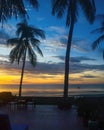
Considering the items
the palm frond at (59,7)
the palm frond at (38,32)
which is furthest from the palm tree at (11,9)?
the palm frond at (38,32)

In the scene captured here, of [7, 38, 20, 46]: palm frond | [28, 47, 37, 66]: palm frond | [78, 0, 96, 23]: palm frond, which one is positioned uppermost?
[78, 0, 96, 23]: palm frond

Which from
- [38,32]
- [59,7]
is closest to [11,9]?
[59,7]

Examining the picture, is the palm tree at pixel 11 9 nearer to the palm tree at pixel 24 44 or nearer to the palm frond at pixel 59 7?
the palm frond at pixel 59 7

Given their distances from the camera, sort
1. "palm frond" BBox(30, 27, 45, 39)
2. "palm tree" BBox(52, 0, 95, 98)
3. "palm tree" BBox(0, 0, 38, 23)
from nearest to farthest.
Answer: "palm tree" BBox(0, 0, 38, 23) < "palm tree" BBox(52, 0, 95, 98) < "palm frond" BBox(30, 27, 45, 39)

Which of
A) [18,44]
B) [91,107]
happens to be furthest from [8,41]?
[91,107]

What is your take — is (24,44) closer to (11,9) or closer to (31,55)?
(31,55)

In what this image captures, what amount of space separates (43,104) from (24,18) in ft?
32.5

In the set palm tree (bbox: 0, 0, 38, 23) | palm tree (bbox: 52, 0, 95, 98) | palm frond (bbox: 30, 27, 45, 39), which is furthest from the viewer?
palm frond (bbox: 30, 27, 45, 39)

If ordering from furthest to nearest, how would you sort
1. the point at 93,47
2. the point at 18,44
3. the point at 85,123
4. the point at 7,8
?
the point at 18,44 → the point at 93,47 → the point at 7,8 → the point at 85,123

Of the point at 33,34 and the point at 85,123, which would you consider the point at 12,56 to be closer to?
the point at 33,34

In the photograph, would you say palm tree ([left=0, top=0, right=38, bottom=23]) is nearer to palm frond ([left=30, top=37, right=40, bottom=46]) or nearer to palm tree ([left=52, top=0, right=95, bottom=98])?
palm tree ([left=52, top=0, right=95, bottom=98])

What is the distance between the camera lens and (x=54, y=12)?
28.9 m

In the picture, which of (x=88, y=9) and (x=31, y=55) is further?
(x=31, y=55)

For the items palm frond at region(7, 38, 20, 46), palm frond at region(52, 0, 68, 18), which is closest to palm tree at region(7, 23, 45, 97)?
palm frond at region(7, 38, 20, 46)
